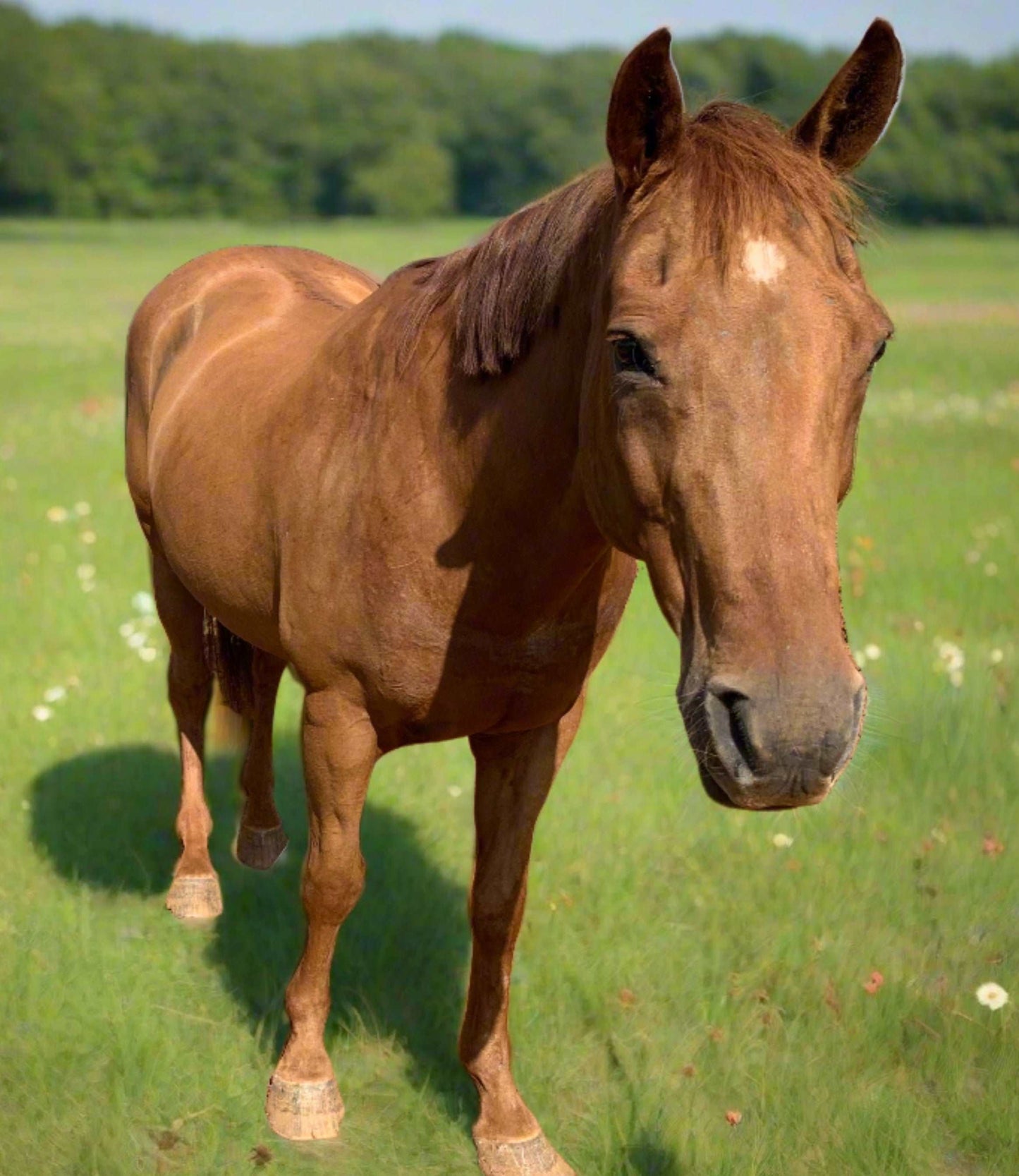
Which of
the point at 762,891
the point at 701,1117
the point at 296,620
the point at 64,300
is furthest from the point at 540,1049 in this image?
the point at 64,300

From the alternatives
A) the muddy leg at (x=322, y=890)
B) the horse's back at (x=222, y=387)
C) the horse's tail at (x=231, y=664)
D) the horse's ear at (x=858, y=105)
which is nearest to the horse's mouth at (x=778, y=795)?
the horse's ear at (x=858, y=105)

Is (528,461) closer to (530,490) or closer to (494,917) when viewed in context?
(530,490)

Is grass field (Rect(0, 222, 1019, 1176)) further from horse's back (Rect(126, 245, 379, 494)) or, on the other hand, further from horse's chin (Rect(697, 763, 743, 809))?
horse's back (Rect(126, 245, 379, 494))

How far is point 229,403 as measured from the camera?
3828 mm

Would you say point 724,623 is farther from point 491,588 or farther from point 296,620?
point 296,620

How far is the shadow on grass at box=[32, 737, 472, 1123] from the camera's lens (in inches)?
150

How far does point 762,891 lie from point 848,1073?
3.12ft

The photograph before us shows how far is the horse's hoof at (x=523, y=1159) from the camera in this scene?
3195 mm

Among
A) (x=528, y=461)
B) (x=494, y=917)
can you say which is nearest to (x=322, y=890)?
(x=494, y=917)

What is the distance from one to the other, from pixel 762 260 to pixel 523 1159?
2.22 m

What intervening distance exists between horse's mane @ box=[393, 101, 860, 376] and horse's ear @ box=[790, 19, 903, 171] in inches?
2.0

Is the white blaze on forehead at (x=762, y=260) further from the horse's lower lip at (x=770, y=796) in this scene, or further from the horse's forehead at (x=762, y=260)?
the horse's lower lip at (x=770, y=796)

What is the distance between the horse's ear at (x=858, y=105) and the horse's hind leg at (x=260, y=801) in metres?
2.86

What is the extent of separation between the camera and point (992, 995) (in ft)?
11.3
